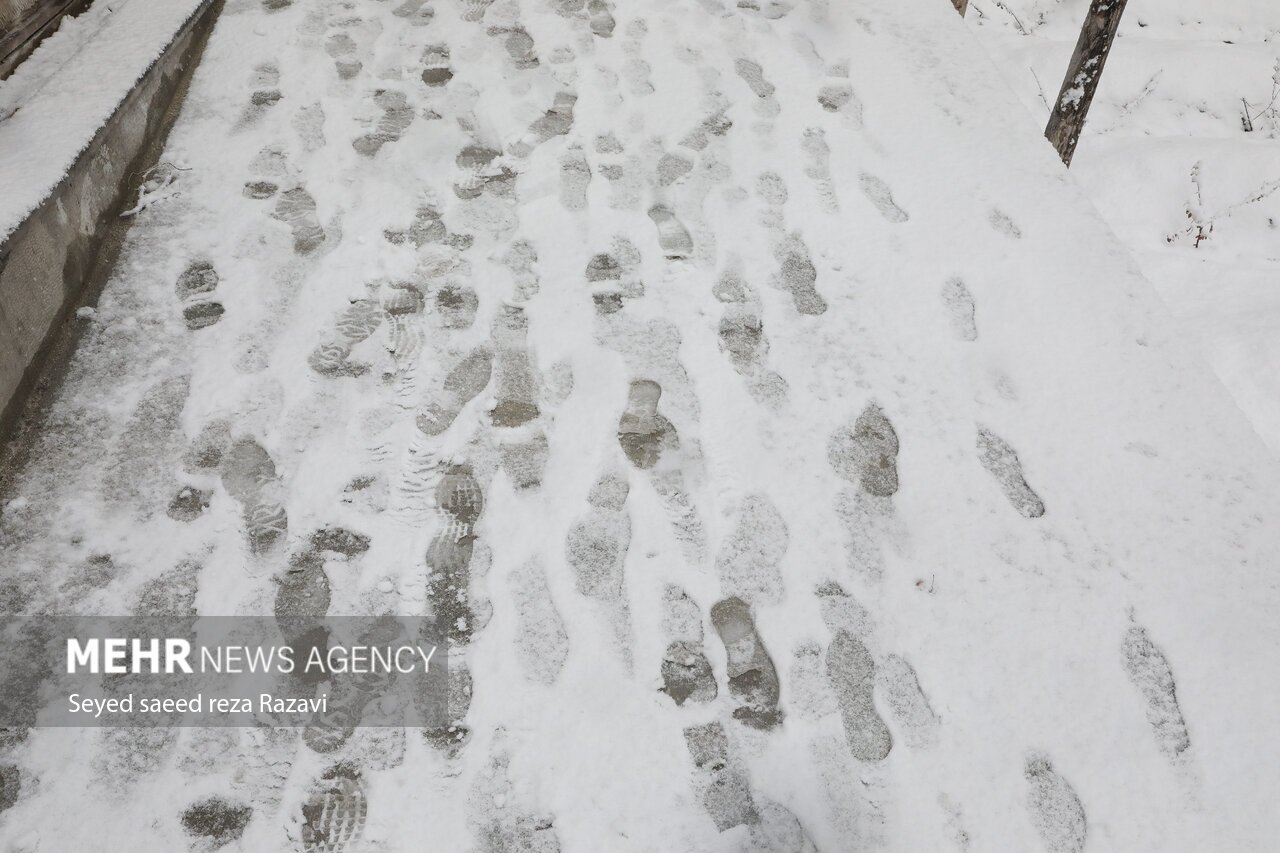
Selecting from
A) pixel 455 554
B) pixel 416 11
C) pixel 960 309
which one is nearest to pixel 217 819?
pixel 455 554

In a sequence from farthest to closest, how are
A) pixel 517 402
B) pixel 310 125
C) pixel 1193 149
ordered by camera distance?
pixel 1193 149, pixel 310 125, pixel 517 402

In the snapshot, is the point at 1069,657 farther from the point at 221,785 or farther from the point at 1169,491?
the point at 221,785

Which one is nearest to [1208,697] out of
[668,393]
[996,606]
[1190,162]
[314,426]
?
[996,606]

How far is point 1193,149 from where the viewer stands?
9.70ft

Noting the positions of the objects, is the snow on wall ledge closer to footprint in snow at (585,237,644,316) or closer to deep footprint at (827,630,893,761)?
footprint in snow at (585,237,644,316)

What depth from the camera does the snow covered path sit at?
1.17m

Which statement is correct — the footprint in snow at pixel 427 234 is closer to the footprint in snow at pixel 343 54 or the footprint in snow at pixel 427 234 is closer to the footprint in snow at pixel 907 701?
the footprint in snow at pixel 343 54

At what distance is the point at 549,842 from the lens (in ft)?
3.67

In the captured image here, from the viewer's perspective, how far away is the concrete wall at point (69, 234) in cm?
141

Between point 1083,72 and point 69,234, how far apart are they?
2.47m

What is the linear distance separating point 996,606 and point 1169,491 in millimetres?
430

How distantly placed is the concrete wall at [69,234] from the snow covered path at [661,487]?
0.07 meters

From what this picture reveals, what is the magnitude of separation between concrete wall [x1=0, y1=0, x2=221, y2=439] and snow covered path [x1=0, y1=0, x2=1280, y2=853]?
7 cm

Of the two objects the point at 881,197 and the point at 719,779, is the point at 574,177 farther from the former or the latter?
the point at 719,779
